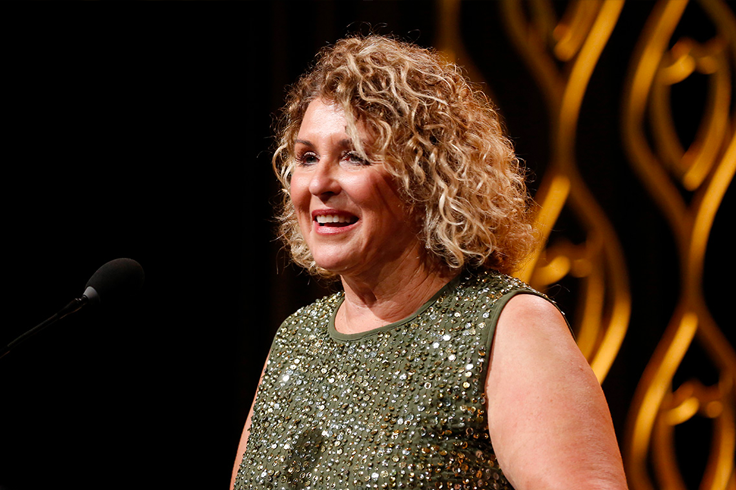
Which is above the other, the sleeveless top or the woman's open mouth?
the woman's open mouth

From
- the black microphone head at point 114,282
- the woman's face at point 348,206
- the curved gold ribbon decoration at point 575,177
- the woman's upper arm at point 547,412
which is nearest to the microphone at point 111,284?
the black microphone head at point 114,282

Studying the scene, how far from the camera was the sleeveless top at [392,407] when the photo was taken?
1.12 metres

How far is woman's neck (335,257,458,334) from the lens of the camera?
133 cm

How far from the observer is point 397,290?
1340 mm

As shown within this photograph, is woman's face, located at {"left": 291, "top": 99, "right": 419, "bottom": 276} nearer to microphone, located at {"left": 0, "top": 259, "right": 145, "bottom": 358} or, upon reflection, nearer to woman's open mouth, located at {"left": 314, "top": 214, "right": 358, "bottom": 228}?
woman's open mouth, located at {"left": 314, "top": 214, "right": 358, "bottom": 228}

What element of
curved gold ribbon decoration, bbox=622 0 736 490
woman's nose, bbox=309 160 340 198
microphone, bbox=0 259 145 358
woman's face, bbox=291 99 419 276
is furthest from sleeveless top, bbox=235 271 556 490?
curved gold ribbon decoration, bbox=622 0 736 490

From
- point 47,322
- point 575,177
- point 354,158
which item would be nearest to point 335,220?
point 354,158

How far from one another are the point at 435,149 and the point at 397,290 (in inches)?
10.2

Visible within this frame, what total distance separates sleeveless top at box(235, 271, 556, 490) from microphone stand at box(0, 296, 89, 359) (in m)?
0.44

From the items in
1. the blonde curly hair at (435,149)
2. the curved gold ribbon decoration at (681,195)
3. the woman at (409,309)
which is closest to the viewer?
the woman at (409,309)

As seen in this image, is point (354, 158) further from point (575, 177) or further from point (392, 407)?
point (575, 177)

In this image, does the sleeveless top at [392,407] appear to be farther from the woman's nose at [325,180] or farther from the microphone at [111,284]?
the microphone at [111,284]

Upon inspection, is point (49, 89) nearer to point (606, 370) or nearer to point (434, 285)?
point (434, 285)

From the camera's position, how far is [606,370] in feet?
6.64
